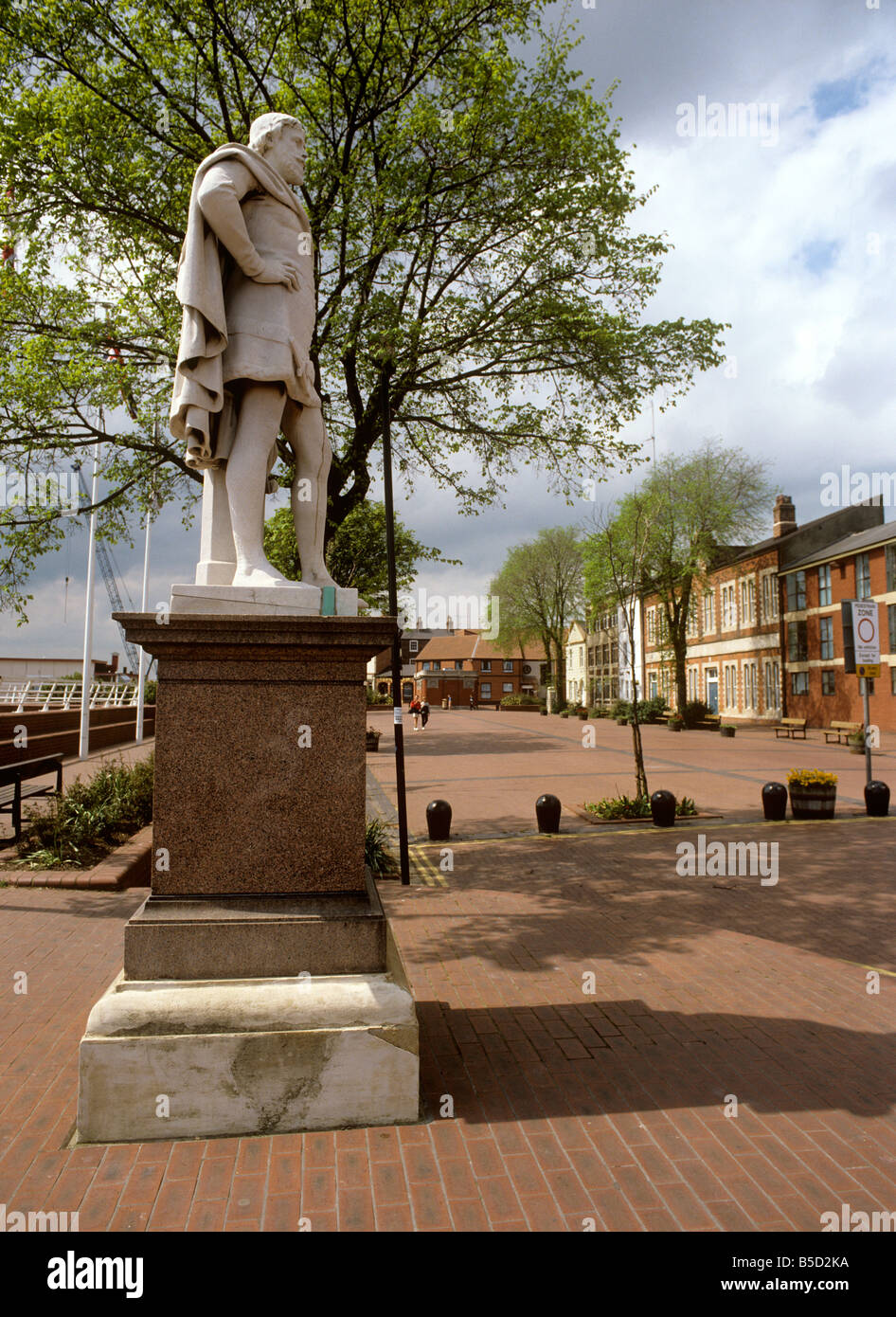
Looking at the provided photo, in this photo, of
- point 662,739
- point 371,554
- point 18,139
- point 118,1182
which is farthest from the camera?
point 662,739

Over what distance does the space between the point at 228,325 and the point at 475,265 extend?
Result: 7.60 metres

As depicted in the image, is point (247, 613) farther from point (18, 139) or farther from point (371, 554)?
point (371, 554)

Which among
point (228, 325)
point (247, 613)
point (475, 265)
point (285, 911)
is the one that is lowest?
point (285, 911)

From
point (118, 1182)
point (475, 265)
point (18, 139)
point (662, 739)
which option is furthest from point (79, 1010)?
point (662, 739)

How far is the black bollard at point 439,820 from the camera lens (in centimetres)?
1085

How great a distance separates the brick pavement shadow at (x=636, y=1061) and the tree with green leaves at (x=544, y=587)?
5309cm

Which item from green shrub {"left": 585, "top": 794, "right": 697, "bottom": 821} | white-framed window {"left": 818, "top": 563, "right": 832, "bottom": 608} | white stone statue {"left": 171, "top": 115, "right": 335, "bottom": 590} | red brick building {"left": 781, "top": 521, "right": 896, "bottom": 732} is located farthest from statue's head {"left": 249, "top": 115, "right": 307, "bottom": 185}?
white-framed window {"left": 818, "top": 563, "right": 832, "bottom": 608}

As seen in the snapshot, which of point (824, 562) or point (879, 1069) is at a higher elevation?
point (824, 562)

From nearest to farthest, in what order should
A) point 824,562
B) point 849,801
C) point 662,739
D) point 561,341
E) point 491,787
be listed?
point 561,341
point 849,801
point 491,787
point 662,739
point 824,562

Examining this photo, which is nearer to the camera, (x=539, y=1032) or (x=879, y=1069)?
(x=879, y=1069)

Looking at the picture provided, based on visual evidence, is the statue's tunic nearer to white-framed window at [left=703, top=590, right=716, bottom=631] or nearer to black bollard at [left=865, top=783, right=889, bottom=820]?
black bollard at [left=865, top=783, right=889, bottom=820]

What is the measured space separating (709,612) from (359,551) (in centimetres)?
3010

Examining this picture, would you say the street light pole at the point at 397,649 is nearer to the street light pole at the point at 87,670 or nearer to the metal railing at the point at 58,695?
the street light pole at the point at 87,670

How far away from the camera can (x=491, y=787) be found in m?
16.6
